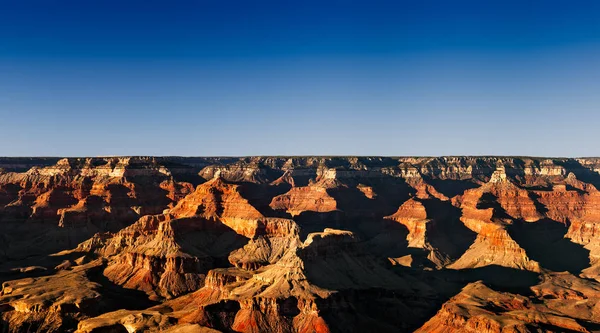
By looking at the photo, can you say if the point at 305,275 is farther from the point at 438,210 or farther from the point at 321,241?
the point at 438,210

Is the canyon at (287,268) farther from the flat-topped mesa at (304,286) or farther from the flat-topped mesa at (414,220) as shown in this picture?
the flat-topped mesa at (414,220)

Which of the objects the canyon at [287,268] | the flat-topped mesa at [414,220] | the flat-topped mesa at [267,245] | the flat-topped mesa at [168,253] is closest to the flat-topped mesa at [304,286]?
the canyon at [287,268]

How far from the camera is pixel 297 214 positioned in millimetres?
197750

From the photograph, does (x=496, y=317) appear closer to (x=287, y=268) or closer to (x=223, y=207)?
(x=287, y=268)

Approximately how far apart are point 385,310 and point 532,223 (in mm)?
92925

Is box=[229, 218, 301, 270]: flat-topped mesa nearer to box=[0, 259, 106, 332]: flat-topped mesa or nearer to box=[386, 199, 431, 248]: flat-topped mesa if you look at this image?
box=[0, 259, 106, 332]: flat-topped mesa

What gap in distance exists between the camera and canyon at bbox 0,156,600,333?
94.2m

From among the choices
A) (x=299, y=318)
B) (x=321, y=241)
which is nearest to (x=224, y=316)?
(x=299, y=318)

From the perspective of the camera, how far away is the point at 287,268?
338 feet

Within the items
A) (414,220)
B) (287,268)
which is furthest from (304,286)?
(414,220)

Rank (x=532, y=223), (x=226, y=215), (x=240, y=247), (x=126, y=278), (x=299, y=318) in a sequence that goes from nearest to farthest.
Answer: (x=299, y=318)
(x=126, y=278)
(x=240, y=247)
(x=226, y=215)
(x=532, y=223)

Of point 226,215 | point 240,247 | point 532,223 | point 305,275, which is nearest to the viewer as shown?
point 305,275

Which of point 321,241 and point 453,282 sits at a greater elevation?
point 321,241

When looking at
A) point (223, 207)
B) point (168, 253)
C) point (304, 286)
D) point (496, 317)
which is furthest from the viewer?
point (223, 207)
